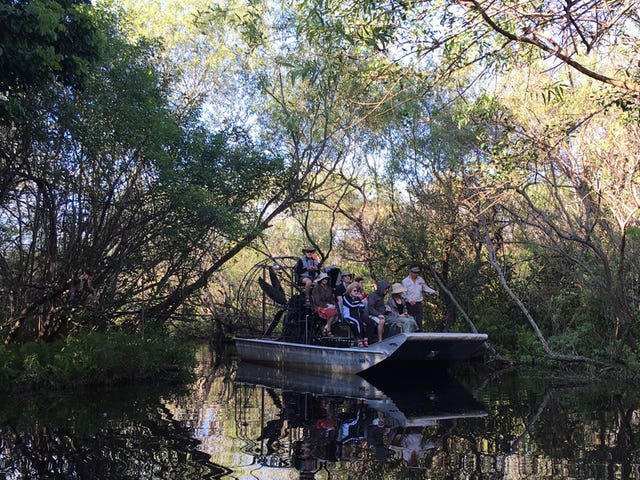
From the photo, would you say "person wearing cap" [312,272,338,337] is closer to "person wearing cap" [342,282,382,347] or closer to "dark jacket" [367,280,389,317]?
"person wearing cap" [342,282,382,347]

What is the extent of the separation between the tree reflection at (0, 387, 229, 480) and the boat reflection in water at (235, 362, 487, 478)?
30.3 inches

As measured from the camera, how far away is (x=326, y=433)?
8414 millimetres

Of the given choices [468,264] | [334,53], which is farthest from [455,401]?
[468,264]

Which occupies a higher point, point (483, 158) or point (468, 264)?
point (483, 158)

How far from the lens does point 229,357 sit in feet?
70.5

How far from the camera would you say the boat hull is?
45.3ft

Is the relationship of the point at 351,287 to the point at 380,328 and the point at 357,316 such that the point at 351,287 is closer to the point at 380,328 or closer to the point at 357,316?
the point at 357,316

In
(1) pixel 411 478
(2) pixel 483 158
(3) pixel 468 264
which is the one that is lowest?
(1) pixel 411 478

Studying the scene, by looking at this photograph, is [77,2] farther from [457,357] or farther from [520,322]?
[520,322]

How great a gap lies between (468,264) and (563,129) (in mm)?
10673

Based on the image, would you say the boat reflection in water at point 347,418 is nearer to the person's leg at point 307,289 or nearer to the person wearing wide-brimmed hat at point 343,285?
the person's leg at point 307,289

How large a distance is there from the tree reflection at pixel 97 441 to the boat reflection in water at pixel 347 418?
769mm

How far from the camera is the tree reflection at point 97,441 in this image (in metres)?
6.50

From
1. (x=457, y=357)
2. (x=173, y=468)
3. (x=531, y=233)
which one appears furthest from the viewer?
(x=531, y=233)
